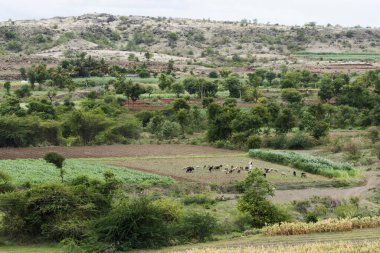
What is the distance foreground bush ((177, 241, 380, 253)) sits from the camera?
25.7 m

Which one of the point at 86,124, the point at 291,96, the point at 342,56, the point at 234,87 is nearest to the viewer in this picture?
the point at 86,124

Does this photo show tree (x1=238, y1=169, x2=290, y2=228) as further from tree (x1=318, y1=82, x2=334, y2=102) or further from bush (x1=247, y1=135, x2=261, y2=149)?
tree (x1=318, y1=82, x2=334, y2=102)

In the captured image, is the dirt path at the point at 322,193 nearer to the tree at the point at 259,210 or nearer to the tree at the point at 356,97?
the tree at the point at 259,210

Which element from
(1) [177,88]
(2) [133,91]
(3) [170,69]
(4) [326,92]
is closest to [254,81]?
(1) [177,88]

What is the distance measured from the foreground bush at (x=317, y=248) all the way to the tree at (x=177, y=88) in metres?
69.2

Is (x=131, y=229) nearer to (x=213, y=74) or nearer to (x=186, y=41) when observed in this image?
(x=213, y=74)

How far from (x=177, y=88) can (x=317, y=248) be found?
7061 centimetres

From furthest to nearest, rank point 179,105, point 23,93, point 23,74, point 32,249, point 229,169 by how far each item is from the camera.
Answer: point 23,74
point 23,93
point 179,105
point 229,169
point 32,249

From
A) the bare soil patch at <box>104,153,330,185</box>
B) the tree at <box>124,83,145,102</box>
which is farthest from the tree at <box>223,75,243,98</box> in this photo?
the bare soil patch at <box>104,153,330,185</box>

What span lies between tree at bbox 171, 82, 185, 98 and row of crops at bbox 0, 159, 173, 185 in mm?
45634

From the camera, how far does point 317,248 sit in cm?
2636

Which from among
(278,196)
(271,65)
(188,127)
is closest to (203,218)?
(278,196)

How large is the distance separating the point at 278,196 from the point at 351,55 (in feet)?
408

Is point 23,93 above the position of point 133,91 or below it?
below
